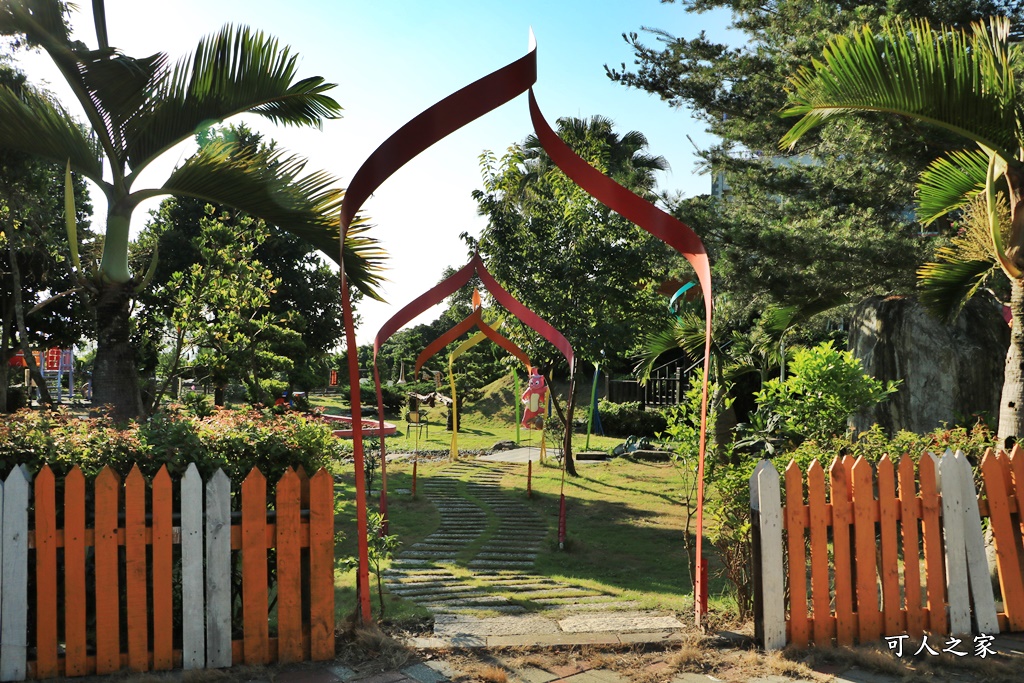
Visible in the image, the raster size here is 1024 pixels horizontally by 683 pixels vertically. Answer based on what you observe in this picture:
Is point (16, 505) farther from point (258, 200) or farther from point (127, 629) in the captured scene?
point (258, 200)

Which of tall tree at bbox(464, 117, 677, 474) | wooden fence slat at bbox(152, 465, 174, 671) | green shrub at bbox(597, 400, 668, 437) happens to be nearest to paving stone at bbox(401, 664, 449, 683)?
wooden fence slat at bbox(152, 465, 174, 671)

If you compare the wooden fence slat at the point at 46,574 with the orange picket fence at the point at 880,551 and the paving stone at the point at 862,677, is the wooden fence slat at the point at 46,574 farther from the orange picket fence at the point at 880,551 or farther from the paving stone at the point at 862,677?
the paving stone at the point at 862,677

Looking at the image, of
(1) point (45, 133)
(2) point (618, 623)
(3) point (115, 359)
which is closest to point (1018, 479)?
(2) point (618, 623)

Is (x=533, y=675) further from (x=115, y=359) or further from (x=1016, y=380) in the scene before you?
(x=115, y=359)

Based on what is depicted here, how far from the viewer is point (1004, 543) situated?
14.1 ft

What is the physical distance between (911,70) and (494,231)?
28.4ft

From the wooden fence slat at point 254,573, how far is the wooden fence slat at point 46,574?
84 centimetres

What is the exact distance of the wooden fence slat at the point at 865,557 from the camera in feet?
13.0

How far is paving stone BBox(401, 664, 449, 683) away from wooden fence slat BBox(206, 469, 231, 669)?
34.1 inches

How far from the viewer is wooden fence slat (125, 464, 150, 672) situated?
3531mm

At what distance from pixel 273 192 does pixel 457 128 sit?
8.30 feet

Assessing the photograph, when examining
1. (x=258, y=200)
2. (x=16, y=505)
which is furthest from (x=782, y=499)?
(x=258, y=200)

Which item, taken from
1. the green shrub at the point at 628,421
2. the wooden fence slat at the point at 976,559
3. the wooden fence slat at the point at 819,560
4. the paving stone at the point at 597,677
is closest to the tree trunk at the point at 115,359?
the paving stone at the point at 597,677

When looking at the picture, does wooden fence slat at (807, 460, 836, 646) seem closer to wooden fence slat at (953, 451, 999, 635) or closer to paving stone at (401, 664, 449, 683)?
wooden fence slat at (953, 451, 999, 635)
